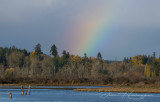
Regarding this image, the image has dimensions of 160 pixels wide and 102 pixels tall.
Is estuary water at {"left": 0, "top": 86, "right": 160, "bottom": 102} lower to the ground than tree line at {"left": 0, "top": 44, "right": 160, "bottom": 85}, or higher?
lower

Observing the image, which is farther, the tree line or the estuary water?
the tree line

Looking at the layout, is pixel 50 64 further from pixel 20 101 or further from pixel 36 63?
pixel 20 101

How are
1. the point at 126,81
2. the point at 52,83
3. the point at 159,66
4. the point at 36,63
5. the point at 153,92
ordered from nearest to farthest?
the point at 153,92
the point at 126,81
the point at 52,83
the point at 159,66
the point at 36,63

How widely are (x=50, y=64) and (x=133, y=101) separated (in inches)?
5537

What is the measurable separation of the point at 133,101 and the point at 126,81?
70.2 meters

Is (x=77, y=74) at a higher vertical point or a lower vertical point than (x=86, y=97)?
higher

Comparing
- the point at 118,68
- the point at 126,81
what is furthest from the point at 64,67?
the point at 126,81

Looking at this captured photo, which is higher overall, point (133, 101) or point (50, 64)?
point (50, 64)

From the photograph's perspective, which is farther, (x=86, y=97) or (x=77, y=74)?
(x=77, y=74)

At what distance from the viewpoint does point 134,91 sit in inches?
3238

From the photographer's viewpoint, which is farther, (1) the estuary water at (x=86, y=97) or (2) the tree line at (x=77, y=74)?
(2) the tree line at (x=77, y=74)

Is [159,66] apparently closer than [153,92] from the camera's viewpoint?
No

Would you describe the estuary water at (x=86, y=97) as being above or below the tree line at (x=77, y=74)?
below

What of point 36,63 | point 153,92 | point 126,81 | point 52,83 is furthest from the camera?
point 36,63
